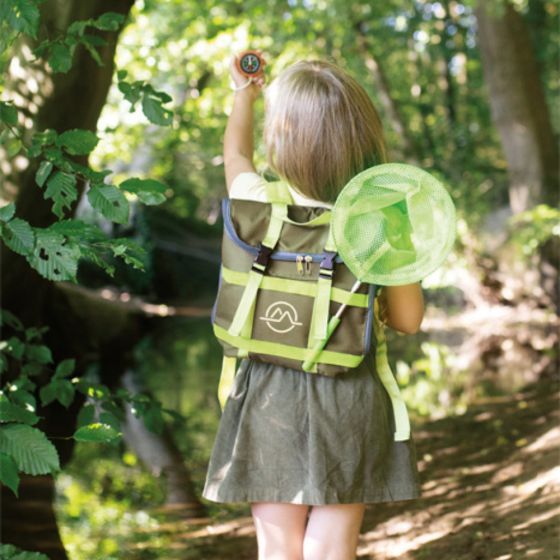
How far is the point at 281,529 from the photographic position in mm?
2549

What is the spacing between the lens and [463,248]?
44.3 feet

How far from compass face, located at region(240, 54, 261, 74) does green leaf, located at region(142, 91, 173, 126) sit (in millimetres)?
417

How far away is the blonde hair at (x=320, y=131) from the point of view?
2508 mm

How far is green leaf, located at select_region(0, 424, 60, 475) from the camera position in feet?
7.32

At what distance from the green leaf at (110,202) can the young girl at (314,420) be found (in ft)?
1.37

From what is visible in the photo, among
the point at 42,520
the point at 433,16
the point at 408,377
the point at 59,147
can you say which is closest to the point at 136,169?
the point at 433,16

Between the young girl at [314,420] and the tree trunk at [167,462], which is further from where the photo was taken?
the tree trunk at [167,462]

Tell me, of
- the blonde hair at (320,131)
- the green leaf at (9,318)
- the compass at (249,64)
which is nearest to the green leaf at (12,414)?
the blonde hair at (320,131)

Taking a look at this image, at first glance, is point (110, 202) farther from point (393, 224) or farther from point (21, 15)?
point (393, 224)

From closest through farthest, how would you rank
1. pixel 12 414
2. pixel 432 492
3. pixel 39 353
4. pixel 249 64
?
pixel 12 414
pixel 249 64
pixel 39 353
pixel 432 492

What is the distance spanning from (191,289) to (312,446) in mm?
20980

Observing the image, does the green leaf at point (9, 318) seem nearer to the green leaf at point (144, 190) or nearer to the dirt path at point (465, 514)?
the dirt path at point (465, 514)

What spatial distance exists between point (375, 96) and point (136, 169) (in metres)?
5.29

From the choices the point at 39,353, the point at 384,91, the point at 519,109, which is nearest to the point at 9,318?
Result: the point at 39,353
